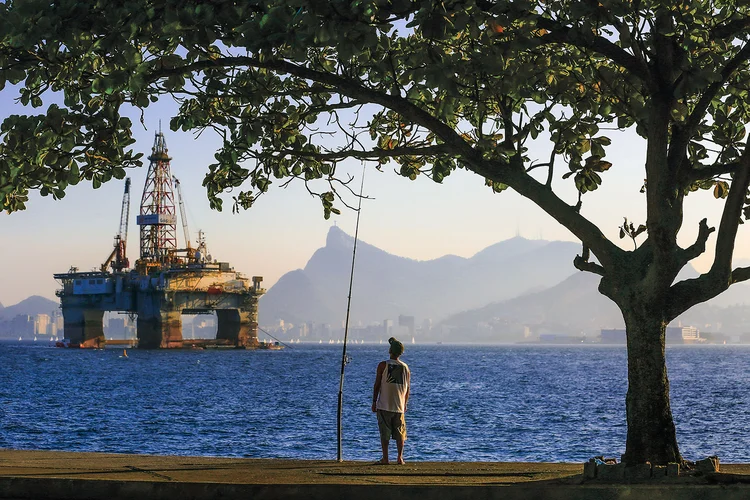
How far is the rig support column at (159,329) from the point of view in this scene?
151 m

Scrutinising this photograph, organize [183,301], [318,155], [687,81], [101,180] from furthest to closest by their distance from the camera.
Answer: [183,301]
[318,155]
[101,180]
[687,81]

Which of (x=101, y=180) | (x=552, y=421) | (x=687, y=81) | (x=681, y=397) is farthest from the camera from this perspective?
(x=681, y=397)

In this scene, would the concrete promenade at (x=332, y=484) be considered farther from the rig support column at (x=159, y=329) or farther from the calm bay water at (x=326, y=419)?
the rig support column at (x=159, y=329)

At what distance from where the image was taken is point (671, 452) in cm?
1111

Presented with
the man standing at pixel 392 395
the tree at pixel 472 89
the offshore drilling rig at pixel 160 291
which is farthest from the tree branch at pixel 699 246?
the offshore drilling rig at pixel 160 291

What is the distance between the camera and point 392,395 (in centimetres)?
1305

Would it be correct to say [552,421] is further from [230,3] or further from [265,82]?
[230,3]

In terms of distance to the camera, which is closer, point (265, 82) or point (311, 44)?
point (311, 44)

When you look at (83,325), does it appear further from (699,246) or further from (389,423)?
(699,246)

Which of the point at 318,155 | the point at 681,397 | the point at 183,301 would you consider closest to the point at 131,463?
the point at 318,155

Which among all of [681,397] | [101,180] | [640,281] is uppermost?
[101,180]

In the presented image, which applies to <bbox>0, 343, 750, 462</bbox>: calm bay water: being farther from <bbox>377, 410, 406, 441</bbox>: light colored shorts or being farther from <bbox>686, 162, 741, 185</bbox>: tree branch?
<bbox>686, 162, 741, 185</bbox>: tree branch

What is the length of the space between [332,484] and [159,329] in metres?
145

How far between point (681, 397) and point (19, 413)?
3960 centimetres
